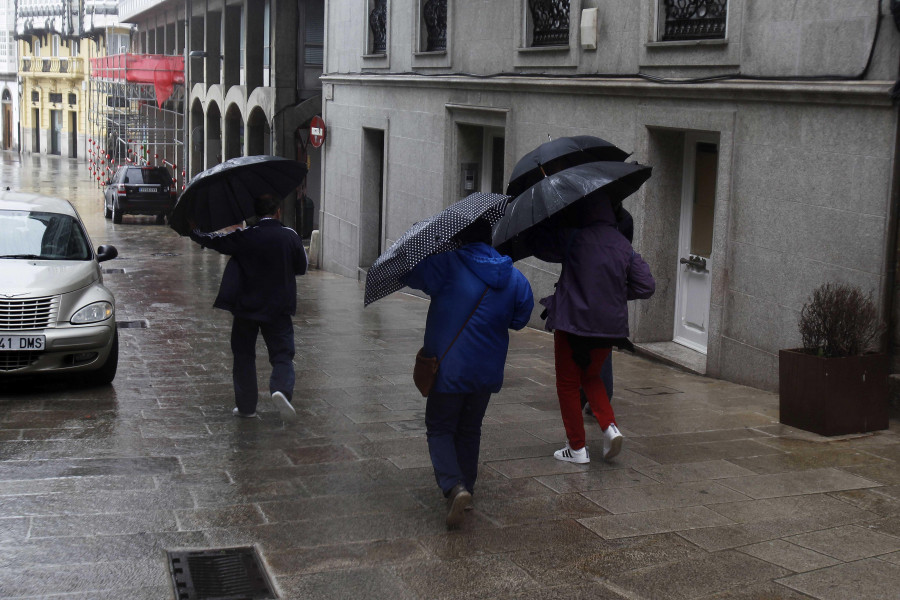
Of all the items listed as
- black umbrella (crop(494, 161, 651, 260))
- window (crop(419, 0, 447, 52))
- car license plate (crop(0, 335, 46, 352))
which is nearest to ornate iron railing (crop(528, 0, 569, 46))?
window (crop(419, 0, 447, 52))

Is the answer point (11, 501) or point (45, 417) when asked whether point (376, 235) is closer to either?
point (45, 417)

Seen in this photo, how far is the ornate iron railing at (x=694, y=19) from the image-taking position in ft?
33.0

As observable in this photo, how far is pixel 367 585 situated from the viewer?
472cm

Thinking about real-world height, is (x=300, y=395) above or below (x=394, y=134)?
below

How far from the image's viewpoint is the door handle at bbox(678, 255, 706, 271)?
34.6 feet

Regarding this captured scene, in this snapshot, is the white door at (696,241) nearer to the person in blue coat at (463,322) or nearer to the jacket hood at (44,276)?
the person in blue coat at (463,322)

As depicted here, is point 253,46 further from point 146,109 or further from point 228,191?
point 228,191

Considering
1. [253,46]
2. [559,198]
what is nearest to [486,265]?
[559,198]

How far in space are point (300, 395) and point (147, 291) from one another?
30.7 feet

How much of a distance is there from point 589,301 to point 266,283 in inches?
94.1

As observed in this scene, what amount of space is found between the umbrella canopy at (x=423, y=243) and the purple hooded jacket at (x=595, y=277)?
1064 mm

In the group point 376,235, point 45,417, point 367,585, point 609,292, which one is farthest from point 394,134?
point 367,585

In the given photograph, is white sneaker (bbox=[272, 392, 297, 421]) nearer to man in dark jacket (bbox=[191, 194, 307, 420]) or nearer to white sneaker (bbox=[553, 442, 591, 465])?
man in dark jacket (bbox=[191, 194, 307, 420])

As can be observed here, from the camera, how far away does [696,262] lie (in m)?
10.6
